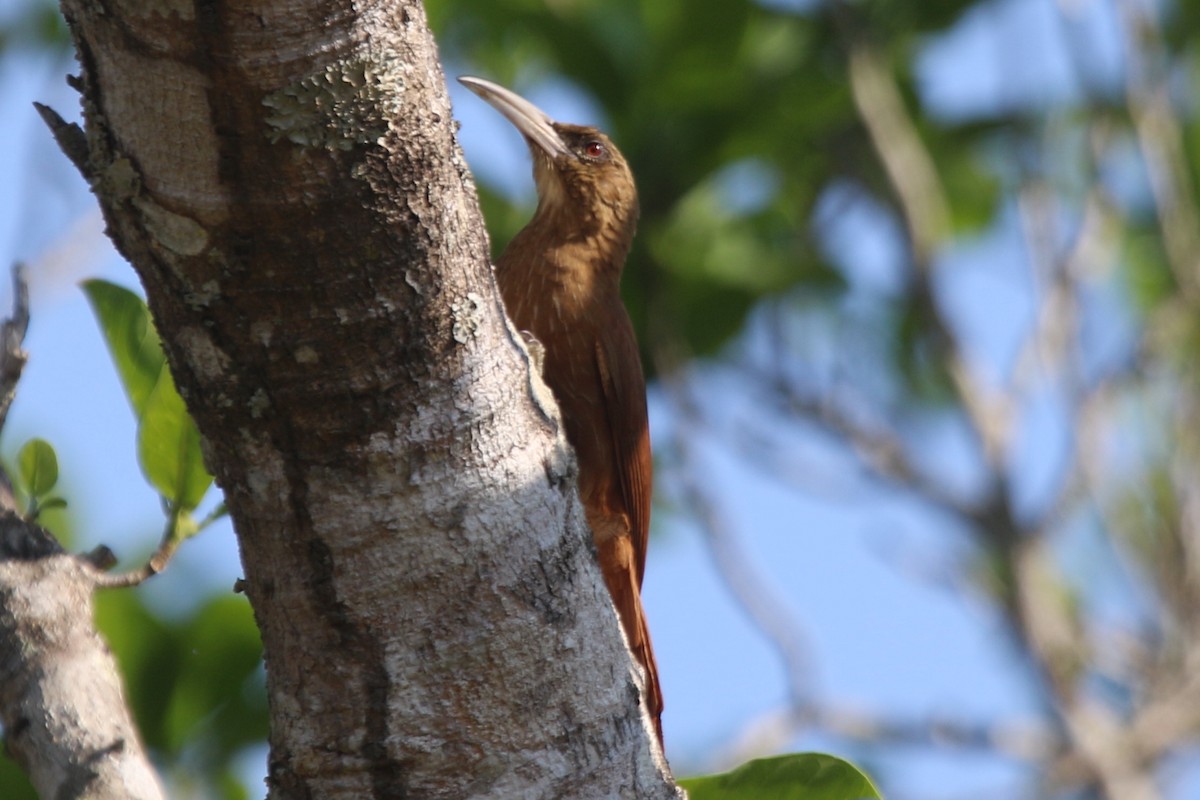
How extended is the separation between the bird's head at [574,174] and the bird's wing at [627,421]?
602 mm

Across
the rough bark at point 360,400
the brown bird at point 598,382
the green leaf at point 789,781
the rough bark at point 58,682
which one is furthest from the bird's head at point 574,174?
the rough bark at point 58,682

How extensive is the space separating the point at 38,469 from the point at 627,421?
1587 millimetres

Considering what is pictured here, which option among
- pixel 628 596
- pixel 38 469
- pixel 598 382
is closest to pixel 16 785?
pixel 38 469

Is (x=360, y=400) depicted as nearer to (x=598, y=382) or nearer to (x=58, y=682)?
(x=58, y=682)

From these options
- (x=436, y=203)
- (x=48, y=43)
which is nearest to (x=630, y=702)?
(x=436, y=203)

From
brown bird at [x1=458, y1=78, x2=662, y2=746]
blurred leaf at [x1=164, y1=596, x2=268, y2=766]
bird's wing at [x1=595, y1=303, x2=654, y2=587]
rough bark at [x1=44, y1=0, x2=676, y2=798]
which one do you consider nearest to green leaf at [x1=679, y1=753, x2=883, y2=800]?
rough bark at [x1=44, y1=0, x2=676, y2=798]

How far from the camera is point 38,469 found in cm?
189

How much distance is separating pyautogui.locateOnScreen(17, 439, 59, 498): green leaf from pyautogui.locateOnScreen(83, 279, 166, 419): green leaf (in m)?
0.17

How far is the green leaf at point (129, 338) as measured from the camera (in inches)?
80.5

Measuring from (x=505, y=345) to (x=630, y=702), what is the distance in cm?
49

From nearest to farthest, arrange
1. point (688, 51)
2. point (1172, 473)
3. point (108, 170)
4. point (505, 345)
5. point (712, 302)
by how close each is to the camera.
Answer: point (108, 170) → point (505, 345) → point (688, 51) → point (712, 302) → point (1172, 473)

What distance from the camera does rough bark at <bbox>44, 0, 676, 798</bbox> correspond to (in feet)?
4.39

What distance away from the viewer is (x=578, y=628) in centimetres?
172

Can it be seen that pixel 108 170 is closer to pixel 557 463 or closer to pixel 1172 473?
pixel 557 463
